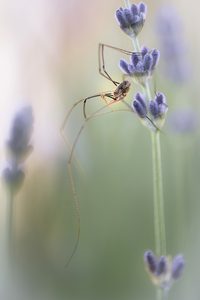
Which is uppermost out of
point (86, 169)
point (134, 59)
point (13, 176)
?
point (134, 59)

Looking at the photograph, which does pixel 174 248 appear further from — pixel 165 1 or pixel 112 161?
pixel 165 1

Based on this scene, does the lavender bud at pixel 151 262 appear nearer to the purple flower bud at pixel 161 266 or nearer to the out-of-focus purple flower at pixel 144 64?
the purple flower bud at pixel 161 266

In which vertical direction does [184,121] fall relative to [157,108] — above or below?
below

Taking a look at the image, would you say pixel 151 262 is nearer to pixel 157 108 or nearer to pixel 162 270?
pixel 162 270

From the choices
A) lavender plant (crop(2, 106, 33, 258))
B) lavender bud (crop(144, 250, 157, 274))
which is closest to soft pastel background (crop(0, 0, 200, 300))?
lavender plant (crop(2, 106, 33, 258))

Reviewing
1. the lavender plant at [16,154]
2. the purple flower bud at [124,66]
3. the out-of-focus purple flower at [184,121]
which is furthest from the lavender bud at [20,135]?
the out-of-focus purple flower at [184,121]

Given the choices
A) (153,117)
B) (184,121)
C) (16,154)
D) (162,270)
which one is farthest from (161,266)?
(184,121)
